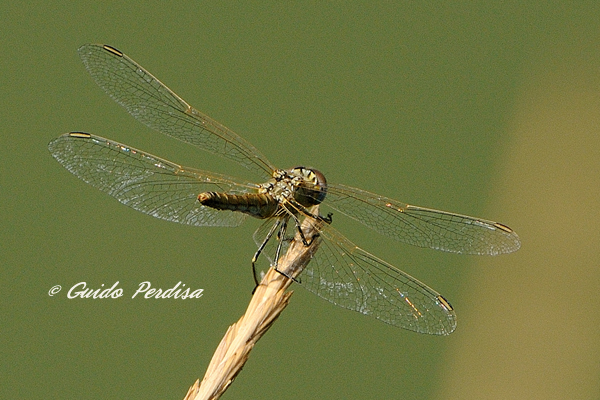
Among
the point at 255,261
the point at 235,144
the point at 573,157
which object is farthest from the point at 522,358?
the point at 235,144

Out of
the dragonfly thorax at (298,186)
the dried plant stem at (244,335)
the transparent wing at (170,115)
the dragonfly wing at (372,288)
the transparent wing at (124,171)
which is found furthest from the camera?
the transparent wing at (170,115)

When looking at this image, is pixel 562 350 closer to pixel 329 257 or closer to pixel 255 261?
pixel 329 257

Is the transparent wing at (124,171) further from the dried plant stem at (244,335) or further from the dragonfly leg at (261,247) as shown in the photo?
the dried plant stem at (244,335)

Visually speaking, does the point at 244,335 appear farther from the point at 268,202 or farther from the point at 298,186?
the point at 298,186

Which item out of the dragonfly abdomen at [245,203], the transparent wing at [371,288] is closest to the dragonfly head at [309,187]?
the dragonfly abdomen at [245,203]

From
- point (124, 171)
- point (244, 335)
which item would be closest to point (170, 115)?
point (124, 171)

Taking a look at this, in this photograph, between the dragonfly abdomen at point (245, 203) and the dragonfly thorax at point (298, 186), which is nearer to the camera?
the dragonfly abdomen at point (245, 203)

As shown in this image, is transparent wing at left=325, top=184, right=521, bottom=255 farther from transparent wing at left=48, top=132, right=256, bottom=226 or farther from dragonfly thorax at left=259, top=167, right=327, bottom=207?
transparent wing at left=48, top=132, right=256, bottom=226

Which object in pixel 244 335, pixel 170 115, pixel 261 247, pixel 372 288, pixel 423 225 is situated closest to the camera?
pixel 244 335
